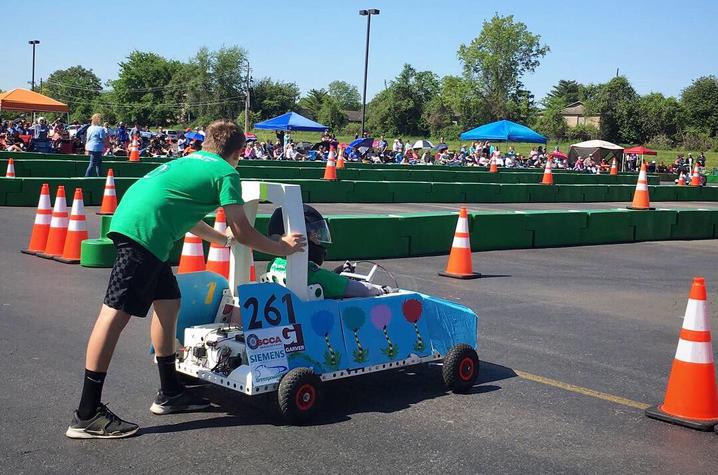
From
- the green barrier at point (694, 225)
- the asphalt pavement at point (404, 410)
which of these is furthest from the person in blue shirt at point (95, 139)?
the green barrier at point (694, 225)

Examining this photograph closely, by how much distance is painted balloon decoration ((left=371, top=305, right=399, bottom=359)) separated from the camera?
18.1ft

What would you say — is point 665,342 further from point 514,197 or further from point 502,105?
point 502,105

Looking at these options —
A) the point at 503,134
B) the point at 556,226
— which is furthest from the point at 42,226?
the point at 503,134

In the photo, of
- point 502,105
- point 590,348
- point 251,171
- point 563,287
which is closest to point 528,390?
point 590,348

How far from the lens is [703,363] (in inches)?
210

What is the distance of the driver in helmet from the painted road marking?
5.03ft

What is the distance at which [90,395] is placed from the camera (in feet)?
14.9

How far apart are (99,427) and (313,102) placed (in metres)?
113

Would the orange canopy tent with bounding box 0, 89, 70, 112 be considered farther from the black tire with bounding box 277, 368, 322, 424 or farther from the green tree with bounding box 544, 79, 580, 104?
the green tree with bounding box 544, 79, 580, 104

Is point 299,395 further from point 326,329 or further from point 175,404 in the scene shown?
point 175,404

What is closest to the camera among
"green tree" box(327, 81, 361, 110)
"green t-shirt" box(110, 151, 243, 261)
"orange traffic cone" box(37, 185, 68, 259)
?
"green t-shirt" box(110, 151, 243, 261)

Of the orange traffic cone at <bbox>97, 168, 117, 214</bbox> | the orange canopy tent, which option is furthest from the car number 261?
the orange canopy tent

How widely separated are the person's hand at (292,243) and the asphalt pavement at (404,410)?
100 cm

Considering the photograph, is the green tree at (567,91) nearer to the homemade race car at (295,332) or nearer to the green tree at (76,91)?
the green tree at (76,91)
